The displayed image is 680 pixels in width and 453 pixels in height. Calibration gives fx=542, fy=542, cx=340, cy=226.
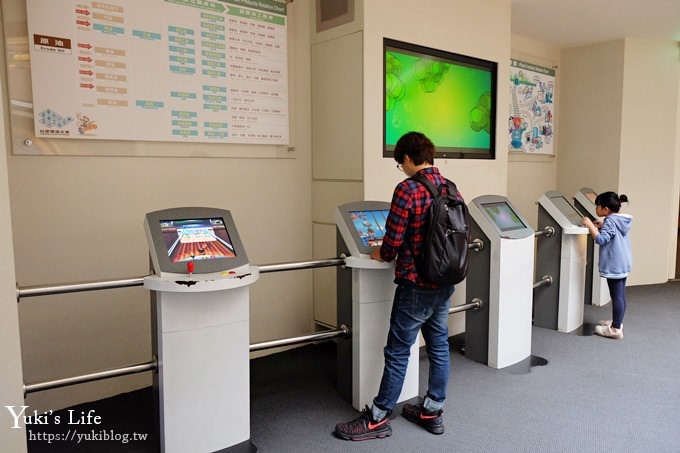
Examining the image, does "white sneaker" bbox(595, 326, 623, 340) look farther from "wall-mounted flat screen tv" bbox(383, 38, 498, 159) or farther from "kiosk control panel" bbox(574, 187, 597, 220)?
"wall-mounted flat screen tv" bbox(383, 38, 498, 159)

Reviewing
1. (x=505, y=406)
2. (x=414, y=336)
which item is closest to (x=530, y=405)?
(x=505, y=406)

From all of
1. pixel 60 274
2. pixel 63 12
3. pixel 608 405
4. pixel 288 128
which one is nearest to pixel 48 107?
pixel 63 12

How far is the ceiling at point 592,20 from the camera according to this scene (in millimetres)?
4832

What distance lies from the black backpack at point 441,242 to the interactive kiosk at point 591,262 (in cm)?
308

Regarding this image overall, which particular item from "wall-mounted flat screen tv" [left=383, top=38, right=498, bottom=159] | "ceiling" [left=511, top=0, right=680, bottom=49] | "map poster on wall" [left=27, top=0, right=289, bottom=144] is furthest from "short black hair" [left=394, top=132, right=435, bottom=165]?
"ceiling" [left=511, top=0, right=680, bottom=49]

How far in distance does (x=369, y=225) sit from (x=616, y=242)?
228 centimetres

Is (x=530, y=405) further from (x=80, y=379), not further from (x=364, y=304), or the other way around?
(x=80, y=379)

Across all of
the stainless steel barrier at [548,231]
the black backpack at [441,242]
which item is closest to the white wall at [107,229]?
the black backpack at [441,242]

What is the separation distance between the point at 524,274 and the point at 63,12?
3246mm

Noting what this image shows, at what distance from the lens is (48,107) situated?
9.43 feet

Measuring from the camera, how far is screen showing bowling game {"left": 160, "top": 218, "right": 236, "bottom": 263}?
92.9 inches

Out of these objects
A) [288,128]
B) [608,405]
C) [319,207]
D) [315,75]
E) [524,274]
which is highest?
[315,75]

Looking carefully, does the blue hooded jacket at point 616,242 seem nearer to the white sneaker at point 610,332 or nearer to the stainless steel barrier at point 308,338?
the white sneaker at point 610,332

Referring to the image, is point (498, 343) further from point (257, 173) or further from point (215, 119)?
point (215, 119)
